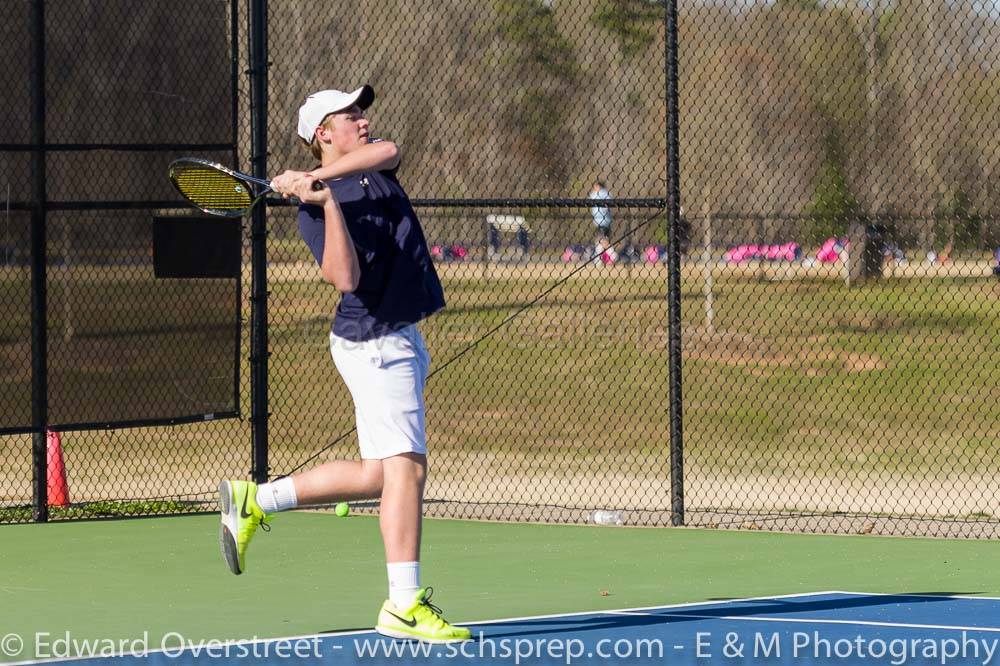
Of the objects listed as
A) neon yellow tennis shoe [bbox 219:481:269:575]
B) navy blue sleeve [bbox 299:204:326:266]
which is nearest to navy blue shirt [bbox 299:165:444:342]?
navy blue sleeve [bbox 299:204:326:266]

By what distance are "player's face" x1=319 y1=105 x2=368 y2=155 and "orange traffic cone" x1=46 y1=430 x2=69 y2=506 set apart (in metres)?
4.68

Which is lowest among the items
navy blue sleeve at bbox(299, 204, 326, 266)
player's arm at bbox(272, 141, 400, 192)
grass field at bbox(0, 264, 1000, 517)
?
navy blue sleeve at bbox(299, 204, 326, 266)

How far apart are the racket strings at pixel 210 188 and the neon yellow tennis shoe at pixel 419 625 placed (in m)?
1.98

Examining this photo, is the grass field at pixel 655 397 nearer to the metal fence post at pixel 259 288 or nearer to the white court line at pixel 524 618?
the metal fence post at pixel 259 288

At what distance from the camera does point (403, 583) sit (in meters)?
7.04

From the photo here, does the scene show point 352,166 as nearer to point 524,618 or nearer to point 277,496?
point 277,496

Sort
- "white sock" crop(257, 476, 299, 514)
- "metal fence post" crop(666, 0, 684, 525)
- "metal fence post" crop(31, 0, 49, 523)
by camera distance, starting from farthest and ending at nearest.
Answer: "metal fence post" crop(666, 0, 684, 525)
"metal fence post" crop(31, 0, 49, 523)
"white sock" crop(257, 476, 299, 514)

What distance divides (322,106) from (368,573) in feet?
8.63

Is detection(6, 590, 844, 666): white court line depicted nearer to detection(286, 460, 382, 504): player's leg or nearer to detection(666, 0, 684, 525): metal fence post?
detection(286, 460, 382, 504): player's leg

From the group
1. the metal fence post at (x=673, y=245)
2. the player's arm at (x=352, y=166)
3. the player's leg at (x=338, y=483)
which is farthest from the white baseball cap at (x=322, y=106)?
the metal fence post at (x=673, y=245)

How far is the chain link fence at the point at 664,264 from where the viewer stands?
15.5 metres

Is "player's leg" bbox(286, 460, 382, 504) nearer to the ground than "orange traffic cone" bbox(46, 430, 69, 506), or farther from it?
nearer to the ground

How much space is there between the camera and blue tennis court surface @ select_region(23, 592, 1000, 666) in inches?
267

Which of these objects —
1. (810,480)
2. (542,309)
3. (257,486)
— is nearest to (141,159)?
(257,486)
